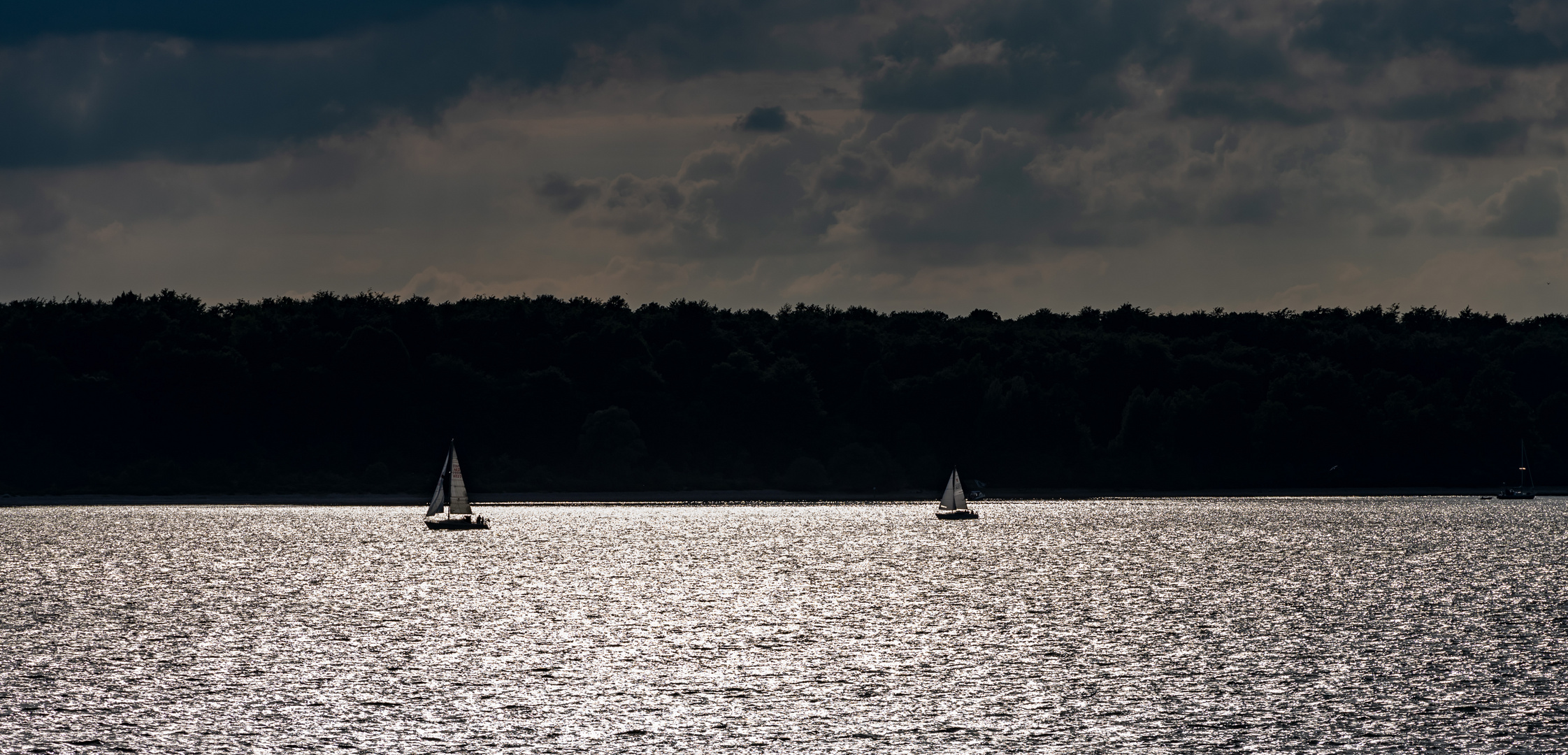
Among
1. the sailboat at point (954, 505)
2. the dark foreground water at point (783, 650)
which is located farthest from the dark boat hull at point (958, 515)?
the dark foreground water at point (783, 650)

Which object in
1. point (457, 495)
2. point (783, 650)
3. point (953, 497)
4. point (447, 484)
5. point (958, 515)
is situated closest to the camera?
point (783, 650)

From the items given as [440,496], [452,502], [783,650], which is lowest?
[783,650]

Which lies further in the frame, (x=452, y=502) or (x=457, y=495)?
(x=457, y=495)

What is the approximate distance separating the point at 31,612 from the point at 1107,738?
211 feet

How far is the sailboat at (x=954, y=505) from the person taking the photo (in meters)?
178

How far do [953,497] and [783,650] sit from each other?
111 meters

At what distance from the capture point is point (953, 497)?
7082 inches

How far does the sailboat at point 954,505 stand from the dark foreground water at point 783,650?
34736mm

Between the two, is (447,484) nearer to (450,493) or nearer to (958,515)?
(450,493)

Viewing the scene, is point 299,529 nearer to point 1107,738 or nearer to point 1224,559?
point 1224,559

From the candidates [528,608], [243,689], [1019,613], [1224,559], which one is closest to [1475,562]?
[1224,559]

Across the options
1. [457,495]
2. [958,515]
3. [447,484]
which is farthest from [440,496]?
[958,515]

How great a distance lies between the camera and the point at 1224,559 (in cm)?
13238

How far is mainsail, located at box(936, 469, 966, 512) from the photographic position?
589 feet
